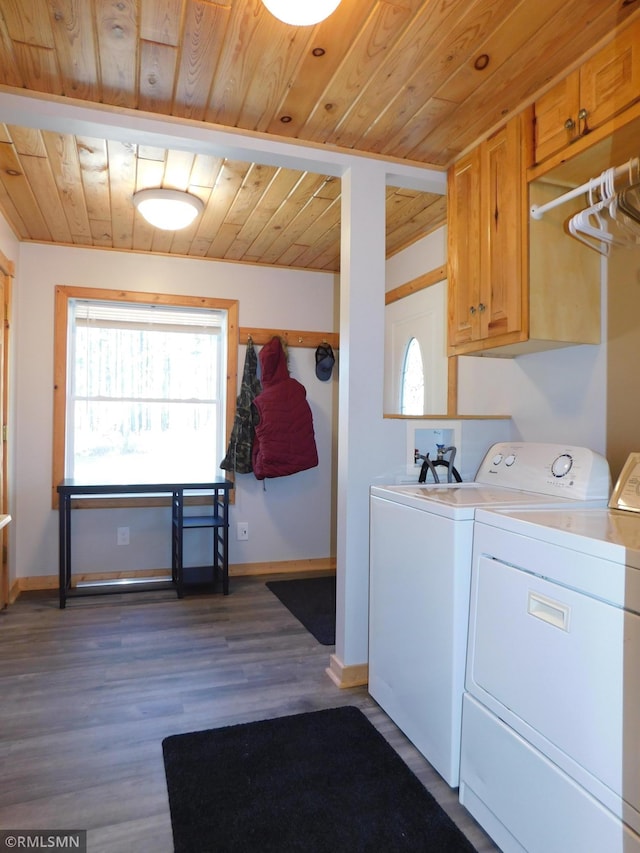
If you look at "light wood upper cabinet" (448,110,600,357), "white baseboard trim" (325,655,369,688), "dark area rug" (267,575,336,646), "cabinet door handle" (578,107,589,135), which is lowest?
"dark area rug" (267,575,336,646)

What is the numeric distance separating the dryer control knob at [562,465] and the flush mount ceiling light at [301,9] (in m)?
1.62

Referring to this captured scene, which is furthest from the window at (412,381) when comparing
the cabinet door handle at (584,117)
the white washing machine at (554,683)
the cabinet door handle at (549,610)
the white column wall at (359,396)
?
the cabinet door handle at (549,610)

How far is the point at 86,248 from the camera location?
3.71 metres

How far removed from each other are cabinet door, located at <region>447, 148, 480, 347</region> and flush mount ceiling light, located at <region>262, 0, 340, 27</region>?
1.01 m

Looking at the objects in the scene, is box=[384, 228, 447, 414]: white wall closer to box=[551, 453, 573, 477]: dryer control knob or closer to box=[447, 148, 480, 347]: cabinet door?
box=[447, 148, 480, 347]: cabinet door

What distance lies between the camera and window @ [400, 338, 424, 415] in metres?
3.44

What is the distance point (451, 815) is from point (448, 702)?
0.30m

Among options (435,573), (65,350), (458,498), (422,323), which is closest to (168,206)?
(65,350)

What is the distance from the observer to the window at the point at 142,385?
374cm

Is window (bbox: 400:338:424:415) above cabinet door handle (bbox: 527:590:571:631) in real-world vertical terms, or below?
above

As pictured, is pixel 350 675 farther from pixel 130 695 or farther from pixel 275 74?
pixel 275 74

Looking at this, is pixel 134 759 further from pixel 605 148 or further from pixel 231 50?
pixel 605 148

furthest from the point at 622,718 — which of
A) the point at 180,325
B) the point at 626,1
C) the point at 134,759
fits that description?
the point at 180,325

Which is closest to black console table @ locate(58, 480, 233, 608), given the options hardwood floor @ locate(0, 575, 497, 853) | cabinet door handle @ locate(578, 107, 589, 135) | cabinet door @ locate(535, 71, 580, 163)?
hardwood floor @ locate(0, 575, 497, 853)
